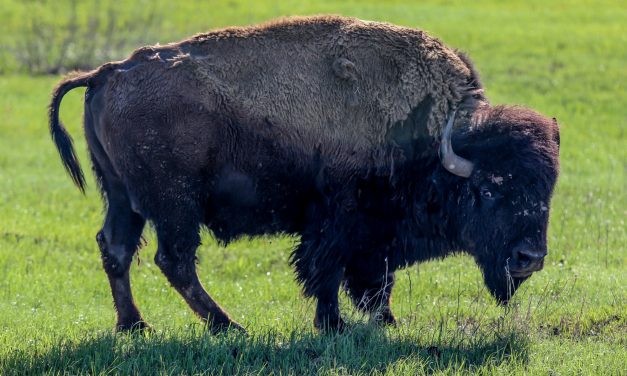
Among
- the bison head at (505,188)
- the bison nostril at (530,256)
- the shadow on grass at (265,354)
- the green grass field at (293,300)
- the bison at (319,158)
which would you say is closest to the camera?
the shadow on grass at (265,354)

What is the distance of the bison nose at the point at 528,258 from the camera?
6.83 metres

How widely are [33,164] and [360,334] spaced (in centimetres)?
1097

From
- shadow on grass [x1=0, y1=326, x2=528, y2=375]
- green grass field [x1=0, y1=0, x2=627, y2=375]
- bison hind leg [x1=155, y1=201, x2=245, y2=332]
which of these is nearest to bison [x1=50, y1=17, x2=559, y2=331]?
bison hind leg [x1=155, y1=201, x2=245, y2=332]

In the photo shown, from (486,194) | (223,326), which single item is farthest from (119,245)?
(486,194)

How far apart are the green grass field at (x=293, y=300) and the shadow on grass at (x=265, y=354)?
1cm

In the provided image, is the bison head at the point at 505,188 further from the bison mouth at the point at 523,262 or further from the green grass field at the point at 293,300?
the green grass field at the point at 293,300

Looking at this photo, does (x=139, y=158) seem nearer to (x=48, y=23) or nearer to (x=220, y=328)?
(x=220, y=328)

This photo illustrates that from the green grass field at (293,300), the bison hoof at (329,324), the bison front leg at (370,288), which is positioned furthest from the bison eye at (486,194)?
the bison hoof at (329,324)

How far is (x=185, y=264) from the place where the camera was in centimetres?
719

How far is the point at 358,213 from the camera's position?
7359mm

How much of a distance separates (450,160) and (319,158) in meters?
0.95

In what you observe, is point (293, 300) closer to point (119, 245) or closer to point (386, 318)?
point (386, 318)

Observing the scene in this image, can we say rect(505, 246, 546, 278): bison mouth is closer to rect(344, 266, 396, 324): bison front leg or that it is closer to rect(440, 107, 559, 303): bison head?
rect(440, 107, 559, 303): bison head

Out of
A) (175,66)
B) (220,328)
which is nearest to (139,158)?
(175,66)
